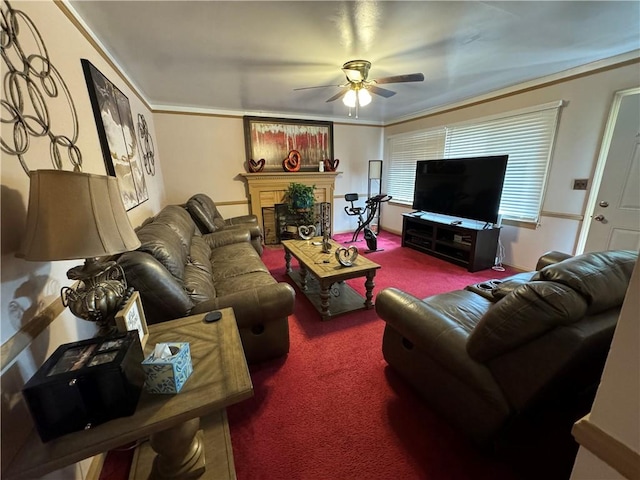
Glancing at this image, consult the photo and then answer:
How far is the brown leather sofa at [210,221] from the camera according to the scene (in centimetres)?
340

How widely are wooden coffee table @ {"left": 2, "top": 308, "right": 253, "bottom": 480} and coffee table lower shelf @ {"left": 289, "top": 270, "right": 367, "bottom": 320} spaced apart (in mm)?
1282

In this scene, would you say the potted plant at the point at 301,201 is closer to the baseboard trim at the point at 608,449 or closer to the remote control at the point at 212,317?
the remote control at the point at 212,317

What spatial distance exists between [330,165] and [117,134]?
352cm

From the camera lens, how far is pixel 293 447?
1.32m

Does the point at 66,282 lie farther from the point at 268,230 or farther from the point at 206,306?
the point at 268,230

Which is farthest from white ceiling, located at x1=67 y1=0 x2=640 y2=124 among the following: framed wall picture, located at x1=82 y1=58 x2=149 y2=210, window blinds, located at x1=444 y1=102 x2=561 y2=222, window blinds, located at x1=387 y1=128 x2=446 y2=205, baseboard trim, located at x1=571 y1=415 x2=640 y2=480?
baseboard trim, located at x1=571 y1=415 x2=640 y2=480

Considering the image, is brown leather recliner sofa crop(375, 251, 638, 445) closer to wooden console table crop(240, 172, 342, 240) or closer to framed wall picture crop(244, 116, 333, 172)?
wooden console table crop(240, 172, 342, 240)

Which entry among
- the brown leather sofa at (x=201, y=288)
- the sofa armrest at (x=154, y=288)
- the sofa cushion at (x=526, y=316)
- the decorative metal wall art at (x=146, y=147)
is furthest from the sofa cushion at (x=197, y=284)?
the decorative metal wall art at (x=146, y=147)

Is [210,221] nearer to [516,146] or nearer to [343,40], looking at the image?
[343,40]

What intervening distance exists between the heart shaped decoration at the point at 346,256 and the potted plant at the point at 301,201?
2.15 m

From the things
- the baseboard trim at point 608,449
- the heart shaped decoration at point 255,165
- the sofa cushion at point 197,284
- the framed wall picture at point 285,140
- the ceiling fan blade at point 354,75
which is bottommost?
the sofa cushion at point 197,284

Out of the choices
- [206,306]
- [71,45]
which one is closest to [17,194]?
[206,306]

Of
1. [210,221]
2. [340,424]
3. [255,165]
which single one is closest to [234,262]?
[210,221]

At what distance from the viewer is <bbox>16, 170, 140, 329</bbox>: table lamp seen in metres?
0.80
